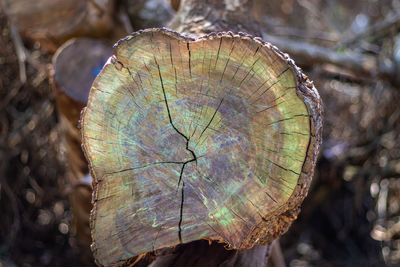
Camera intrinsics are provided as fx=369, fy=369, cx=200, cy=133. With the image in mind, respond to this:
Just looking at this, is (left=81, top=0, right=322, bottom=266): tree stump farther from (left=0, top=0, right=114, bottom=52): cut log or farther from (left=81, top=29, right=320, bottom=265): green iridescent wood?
(left=0, top=0, right=114, bottom=52): cut log

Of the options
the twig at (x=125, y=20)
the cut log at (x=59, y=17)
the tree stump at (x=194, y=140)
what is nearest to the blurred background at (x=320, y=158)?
the twig at (x=125, y=20)

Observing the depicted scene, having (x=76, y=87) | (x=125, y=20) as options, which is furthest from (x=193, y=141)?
(x=125, y=20)

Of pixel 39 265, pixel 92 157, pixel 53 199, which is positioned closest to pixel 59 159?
pixel 53 199

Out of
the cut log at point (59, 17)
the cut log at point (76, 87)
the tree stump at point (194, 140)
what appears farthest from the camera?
the cut log at point (59, 17)

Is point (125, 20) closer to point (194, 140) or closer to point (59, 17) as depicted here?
point (59, 17)

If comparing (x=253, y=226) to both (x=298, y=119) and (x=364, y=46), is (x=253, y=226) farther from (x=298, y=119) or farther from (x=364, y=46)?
(x=364, y=46)

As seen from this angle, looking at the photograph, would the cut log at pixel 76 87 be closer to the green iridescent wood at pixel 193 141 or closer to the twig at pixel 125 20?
the twig at pixel 125 20
